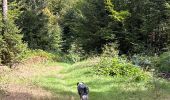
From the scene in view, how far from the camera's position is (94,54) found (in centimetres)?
3475

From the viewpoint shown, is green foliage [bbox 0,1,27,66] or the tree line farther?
the tree line

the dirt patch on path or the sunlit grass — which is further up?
the dirt patch on path

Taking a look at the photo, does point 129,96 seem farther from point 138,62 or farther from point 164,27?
point 164,27

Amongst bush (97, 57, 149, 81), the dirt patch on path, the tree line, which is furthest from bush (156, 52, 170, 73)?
the dirt patch on path

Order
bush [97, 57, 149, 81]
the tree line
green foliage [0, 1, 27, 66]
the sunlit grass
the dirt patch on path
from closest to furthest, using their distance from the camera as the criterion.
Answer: the dirt patch on path → the sunlit grass → bush [97, 57, 149, 81] → green foliage [0, 1, 27, 66] → the tree line

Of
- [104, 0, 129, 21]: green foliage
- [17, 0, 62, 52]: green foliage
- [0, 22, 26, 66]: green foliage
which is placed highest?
[104, 0, 129, 21]: green foliage

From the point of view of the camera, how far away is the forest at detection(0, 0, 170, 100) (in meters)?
15.7

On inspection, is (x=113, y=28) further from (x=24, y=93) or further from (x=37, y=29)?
(x=24, y=93)

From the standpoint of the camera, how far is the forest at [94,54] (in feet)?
51.6

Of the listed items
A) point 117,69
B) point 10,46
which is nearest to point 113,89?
point 117,69

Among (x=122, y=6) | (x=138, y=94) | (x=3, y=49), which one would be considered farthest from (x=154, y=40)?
(x=138, y=94)

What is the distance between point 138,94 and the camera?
15.0 m

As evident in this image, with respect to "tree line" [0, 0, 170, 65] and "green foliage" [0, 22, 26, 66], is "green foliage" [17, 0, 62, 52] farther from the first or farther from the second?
"green foliage" [0, 22, 26, 66]

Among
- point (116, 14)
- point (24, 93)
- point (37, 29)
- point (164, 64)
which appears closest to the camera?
point (24, 93)
